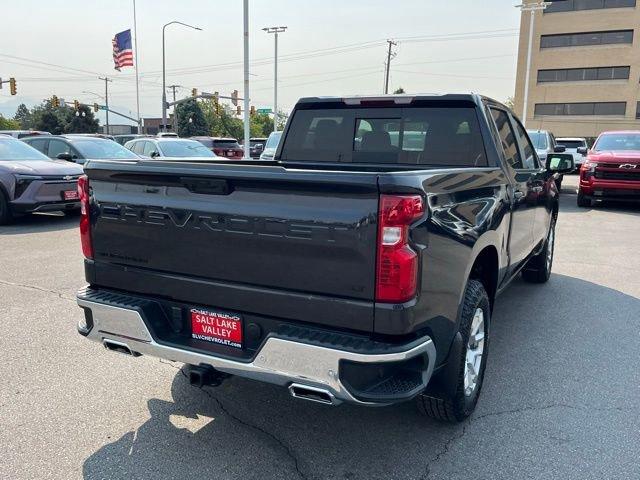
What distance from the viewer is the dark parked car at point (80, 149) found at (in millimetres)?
12320

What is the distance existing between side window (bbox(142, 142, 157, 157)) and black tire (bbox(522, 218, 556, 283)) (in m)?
10.7

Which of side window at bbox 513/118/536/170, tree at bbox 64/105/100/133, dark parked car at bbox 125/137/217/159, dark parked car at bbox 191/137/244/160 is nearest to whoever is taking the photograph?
side window at bbox 513/118/536/170

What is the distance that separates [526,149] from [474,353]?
2716 millimetres

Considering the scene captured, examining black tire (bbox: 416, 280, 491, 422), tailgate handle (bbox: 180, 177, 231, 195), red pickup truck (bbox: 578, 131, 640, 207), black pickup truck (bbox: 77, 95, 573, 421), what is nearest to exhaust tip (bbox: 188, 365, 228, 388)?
black pickup truck (bbox: 77, 95, 573, 421)

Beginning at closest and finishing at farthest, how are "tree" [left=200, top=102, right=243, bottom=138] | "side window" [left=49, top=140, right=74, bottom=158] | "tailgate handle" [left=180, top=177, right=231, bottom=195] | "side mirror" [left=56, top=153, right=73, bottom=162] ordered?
"tailgate handle" [left=180, top=177, right=231, bottom=195]
"side mirror" [left=56, top=153, right=73, bottom=162]
"side window" [left=49, top=140, right=74, bottom=158]
"tree" [left=200, top=102, right=243, bottom=138]

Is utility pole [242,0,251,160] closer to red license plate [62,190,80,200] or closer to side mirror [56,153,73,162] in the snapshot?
side mirror [56,153,73,162]

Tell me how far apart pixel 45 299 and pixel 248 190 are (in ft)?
13.2

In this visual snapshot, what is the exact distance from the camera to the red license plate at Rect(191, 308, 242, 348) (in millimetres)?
2736

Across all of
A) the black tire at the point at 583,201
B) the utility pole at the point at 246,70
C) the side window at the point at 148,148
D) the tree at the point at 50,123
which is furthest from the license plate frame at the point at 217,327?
the tree at the point at 50,123

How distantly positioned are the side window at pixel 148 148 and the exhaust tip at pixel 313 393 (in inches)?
503

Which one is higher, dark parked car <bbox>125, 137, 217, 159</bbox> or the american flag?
the american flag

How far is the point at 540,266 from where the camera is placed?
6281mm

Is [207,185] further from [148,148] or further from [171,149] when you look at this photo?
[148,148]

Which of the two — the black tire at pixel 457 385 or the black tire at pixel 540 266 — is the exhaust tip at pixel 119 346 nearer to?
the black tire at pixel 457 385
